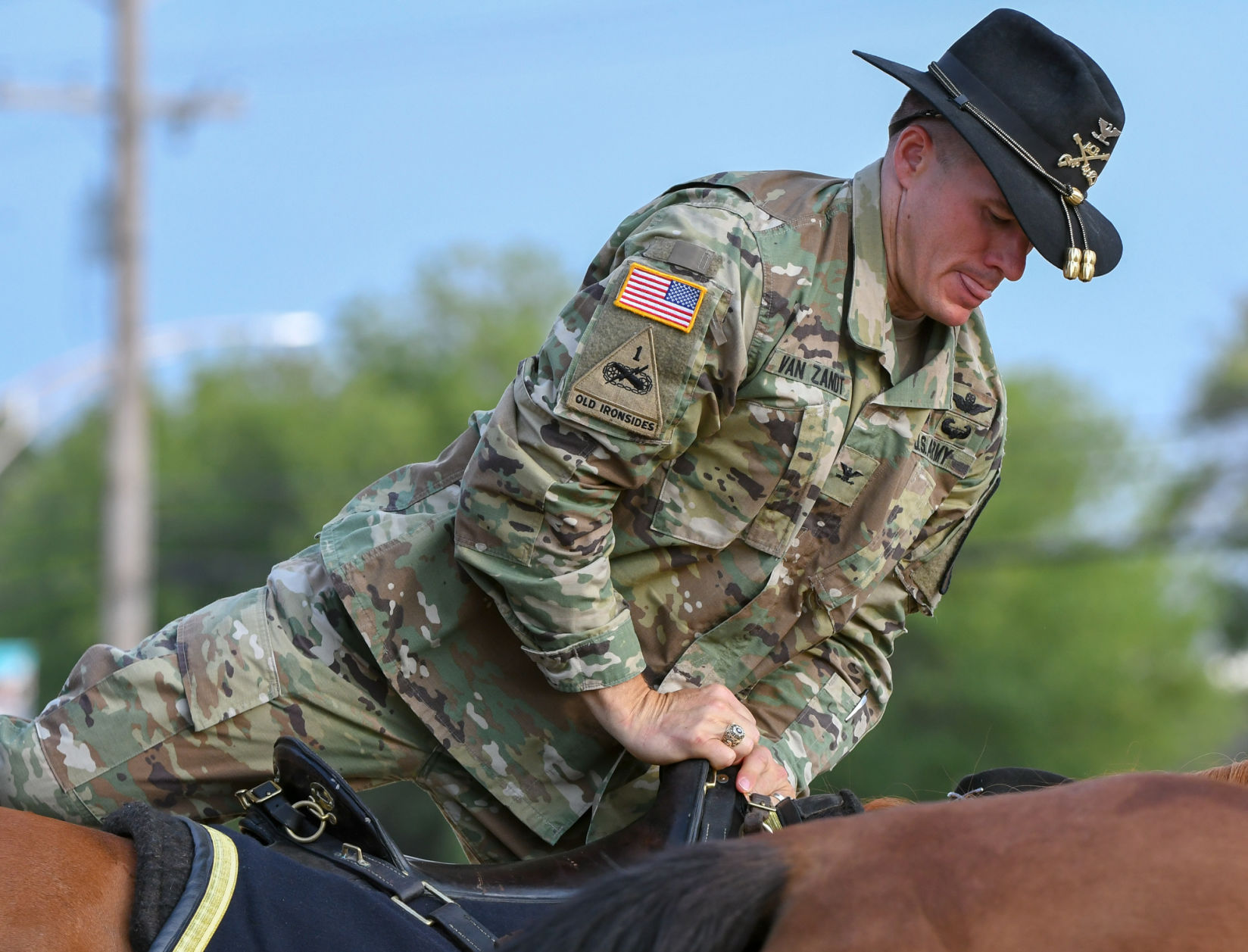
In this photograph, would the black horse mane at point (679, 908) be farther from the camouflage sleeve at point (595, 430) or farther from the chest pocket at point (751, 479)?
the chest pocket at point (751, 479)

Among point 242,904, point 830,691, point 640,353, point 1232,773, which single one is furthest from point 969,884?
point 830,691

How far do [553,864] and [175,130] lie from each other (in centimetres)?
1565

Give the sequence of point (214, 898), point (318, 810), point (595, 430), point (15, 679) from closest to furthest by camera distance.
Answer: point (214, 898), point (318, 810), point (595, 430), point (15, 679)

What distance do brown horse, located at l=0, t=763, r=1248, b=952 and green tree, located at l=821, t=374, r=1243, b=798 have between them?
22.1m

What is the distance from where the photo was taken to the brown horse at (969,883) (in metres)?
1.58

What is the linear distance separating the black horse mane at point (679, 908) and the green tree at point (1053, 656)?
22097mm

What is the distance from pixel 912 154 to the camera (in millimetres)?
2812

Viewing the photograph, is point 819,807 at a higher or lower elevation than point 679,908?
lower

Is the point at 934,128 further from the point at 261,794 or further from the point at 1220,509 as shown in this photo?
the point at 1220,509

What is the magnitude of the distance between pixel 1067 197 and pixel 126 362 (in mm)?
13472

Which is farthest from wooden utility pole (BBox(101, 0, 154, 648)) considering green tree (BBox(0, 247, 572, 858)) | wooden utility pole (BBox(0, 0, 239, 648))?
green tree (BBox(0, 247, 572, 858))

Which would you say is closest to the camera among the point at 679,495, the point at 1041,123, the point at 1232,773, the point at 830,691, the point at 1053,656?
the point at 1232,773

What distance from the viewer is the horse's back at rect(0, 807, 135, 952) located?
208cm

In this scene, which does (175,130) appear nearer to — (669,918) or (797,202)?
(797,202)
